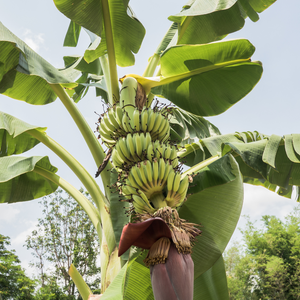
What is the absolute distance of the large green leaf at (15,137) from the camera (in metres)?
1.99

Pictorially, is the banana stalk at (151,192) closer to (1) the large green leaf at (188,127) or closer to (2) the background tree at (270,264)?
(1) the large green leaf at (188,127)

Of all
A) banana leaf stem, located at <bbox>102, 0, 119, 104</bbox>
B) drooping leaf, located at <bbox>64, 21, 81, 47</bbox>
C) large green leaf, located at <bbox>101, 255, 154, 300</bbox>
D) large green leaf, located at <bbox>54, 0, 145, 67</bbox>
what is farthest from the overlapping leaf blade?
large green leaf, located at <bbox>101, 255, 154, 300</bbox>

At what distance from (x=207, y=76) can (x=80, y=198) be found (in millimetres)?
1380

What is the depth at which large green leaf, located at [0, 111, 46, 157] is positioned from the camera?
1.99 metres

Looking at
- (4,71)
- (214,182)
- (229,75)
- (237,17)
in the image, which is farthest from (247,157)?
(4,71)

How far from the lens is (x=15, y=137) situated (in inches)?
91.4

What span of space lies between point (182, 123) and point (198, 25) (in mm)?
1045

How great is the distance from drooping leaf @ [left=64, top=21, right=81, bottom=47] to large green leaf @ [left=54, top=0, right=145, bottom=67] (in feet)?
2.74

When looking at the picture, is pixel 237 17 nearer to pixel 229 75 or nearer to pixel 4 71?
pixel 229 75

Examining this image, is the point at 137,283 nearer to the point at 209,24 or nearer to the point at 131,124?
the point at 131,124

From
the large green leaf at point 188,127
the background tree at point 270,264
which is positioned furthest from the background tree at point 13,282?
the large green leaf at point 188,127

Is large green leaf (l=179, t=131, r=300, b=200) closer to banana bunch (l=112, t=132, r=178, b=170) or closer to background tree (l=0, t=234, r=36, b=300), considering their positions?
banana bunch (l=112, t=132, r=178, b=170)

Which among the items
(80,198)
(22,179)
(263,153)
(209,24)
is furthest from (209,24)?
(22,179)

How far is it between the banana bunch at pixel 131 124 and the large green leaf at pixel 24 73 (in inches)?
16.8
